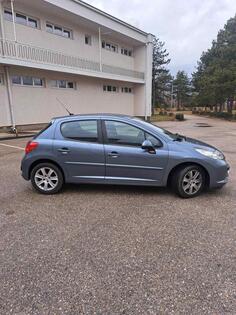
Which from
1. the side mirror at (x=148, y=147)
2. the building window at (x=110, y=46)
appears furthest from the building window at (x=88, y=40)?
the side mirror at (x=148, y=147)

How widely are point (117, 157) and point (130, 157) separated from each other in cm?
25

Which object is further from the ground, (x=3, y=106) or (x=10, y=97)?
(x=10, y=97)

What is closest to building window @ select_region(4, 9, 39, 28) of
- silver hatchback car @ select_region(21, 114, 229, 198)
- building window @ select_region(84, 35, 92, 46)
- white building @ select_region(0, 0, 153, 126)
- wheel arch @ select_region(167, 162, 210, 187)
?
white building @ select_region(0, 0, 153, 126)

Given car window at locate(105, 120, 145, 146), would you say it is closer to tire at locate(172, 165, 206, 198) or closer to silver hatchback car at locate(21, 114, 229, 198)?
silver hatchback car at locate(21, 114, 229, 198)

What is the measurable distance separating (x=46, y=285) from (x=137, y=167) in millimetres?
2617

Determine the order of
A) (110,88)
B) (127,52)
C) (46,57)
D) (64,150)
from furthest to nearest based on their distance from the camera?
(127,52), (110,88), (46,57), (64,150)

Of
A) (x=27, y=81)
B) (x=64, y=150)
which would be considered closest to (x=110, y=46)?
(x=27, y=81)

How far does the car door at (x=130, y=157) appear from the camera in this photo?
4461 millimetres

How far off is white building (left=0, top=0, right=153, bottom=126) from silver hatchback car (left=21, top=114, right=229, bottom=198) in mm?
11070

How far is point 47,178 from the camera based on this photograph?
4.78 meters

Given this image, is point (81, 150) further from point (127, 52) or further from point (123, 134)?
point (127, 52)

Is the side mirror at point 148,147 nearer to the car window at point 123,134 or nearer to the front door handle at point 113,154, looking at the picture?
the car window at point 123,134

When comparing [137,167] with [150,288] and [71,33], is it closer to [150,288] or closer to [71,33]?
[150,288]

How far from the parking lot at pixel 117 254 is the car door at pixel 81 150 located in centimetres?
42
